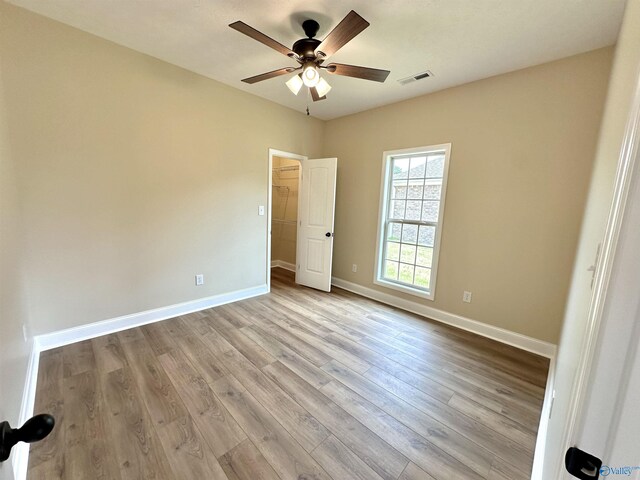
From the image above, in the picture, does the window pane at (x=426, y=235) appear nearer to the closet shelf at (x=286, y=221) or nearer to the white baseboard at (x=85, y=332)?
the white baseboard at (x=85, y=332)

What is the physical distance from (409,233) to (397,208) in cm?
40

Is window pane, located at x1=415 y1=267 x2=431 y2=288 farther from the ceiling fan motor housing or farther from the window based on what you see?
the ceiling fan motor housing

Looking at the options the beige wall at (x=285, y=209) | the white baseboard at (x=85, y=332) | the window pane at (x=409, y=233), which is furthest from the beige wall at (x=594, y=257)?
the beige wall at (x=285, y=209)

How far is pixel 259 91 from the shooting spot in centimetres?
331

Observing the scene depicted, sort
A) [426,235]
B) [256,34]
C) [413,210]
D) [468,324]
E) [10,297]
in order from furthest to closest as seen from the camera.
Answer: [413,210], [426,235], [468,324], [256,34], [10,297]

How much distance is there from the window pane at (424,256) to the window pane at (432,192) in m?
0.66

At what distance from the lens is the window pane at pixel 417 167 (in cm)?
335

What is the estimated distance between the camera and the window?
3219mm

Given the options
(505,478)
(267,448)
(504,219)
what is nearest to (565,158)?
(504,219)

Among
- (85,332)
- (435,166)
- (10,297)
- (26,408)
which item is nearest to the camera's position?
→ (10,297)

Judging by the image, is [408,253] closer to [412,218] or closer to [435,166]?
[412,218]

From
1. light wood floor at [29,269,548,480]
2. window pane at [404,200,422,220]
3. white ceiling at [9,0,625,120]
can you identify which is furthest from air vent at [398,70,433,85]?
light wood floor at [29,269,548,480]

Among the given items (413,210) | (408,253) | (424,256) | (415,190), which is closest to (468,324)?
(424,256)

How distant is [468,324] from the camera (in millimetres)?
2971
